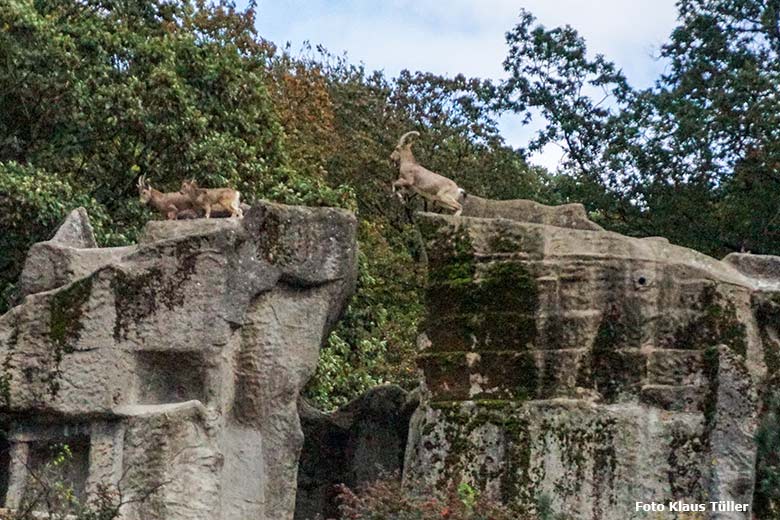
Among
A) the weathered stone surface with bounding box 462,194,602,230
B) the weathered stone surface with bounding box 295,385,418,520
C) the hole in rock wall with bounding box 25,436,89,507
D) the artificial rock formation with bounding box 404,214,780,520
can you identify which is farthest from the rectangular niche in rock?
the weathered stone surface with bounding box 462,194,602,230

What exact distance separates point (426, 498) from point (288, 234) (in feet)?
11.6

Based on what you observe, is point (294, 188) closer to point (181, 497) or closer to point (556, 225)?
point (556, 225)

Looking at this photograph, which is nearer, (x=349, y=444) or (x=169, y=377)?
(x=169, y=377)

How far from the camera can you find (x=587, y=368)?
1653 centimetres

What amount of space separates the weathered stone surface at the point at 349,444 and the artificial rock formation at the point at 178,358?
7.48 ft

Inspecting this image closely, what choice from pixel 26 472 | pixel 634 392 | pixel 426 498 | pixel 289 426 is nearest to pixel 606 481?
pixel 634 392

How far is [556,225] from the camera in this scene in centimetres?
1809

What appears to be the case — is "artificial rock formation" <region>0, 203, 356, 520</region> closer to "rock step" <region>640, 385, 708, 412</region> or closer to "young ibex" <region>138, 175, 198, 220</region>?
"young ibex" <region>138, 175, 198, 220</region>

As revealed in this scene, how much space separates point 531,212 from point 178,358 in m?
4.87

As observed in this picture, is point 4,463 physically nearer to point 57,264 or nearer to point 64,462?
point 64,462

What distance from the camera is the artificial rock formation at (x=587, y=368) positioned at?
1600cm

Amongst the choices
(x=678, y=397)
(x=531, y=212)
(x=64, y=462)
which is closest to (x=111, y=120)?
(x=531, y=212)

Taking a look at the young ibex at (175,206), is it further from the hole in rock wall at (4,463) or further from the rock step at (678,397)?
the rock step at (678,397)

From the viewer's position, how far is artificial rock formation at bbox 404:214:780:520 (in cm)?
1600
